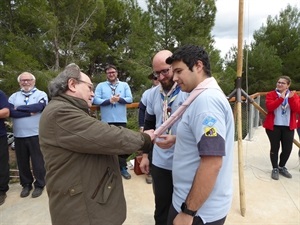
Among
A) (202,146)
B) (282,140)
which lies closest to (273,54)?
(282,140)

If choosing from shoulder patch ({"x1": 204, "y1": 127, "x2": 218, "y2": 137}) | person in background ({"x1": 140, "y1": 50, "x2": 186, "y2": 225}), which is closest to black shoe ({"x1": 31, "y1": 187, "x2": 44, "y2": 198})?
person in background ({"x1": 140, "y1": 50, "x2": 186, "y2": 225})

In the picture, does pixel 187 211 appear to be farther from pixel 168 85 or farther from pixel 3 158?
pixel 3 158

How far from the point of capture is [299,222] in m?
2.54

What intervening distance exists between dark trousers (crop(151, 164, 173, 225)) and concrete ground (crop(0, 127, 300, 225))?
51 centimetres

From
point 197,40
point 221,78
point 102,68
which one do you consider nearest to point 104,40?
point 102,68

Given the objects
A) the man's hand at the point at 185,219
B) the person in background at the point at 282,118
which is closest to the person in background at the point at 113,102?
the person in background at the point at 282,118

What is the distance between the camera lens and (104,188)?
4.45 ft

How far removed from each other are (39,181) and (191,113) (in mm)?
2527

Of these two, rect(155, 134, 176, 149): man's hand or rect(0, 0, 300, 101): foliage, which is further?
rect(0, 0, 300, 101): foliage

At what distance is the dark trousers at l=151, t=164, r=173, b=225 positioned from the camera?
1.93 metres

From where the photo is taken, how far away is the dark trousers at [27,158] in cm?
295

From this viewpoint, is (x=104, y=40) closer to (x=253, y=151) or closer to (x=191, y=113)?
(x=253, y=151)

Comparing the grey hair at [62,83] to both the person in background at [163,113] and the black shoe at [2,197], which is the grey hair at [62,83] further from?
the black shoe at [2,197]

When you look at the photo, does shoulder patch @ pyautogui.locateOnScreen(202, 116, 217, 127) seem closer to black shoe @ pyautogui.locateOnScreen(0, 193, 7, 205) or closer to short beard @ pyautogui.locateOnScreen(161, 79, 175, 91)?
short beard @ pyautogui.locateOnScreen(161, 79, 175, 91)
